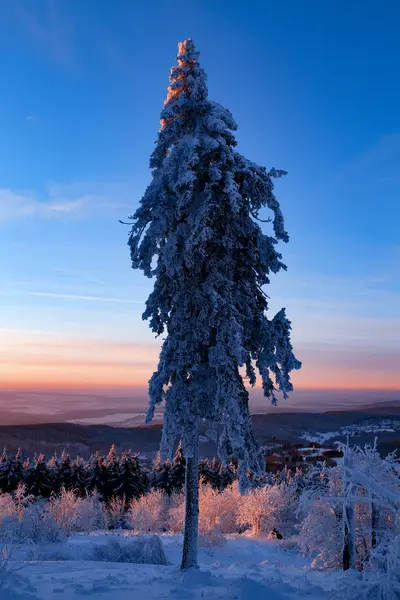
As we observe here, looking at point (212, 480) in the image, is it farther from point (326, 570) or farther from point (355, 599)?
point (355, 599)

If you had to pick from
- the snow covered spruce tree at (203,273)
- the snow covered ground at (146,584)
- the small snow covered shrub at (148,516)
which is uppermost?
the snow covered spruce tree at (203,273)

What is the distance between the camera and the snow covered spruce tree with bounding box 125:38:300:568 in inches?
596

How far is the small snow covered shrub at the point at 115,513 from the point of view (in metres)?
45.2

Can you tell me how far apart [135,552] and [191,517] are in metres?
6.08

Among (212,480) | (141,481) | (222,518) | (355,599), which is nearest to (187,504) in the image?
(355,599)

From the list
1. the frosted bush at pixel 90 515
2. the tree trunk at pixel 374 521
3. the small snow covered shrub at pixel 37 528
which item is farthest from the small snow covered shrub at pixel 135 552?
the frosted bush at pixel 90 515

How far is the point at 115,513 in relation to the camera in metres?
46.4

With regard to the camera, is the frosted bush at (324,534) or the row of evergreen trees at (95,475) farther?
the row of evergreen trees at (95,475)

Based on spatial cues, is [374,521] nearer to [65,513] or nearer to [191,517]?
[191,517]

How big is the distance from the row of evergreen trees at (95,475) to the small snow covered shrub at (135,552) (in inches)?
1145

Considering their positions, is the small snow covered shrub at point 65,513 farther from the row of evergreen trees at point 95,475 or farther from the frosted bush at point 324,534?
the frosted bush at point 324,534

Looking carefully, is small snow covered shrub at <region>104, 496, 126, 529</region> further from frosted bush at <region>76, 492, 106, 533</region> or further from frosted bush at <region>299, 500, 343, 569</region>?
frosted bush at <region>299, 500, 343, 569</region>

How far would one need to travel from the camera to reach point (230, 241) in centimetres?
1588

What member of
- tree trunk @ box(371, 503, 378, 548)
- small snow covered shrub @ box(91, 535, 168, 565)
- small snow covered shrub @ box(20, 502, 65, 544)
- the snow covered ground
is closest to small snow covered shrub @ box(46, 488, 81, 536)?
small snow covered shrub @ box(20, 502, 65, 544)
